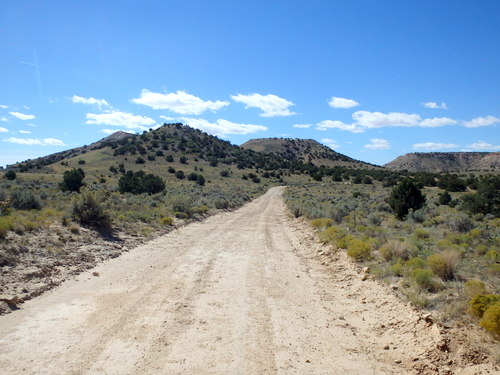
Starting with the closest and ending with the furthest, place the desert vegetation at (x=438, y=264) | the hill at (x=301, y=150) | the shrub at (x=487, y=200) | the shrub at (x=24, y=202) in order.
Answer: the desert vegetation at (x=438, y=264), the shrub at (x=24, y=202), the shrub at (x=487, y=200), the hill at (x=301, y=150)

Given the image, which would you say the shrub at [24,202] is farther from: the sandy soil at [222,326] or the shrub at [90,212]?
the sandy soil at [222,326]

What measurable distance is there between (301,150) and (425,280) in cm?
15928

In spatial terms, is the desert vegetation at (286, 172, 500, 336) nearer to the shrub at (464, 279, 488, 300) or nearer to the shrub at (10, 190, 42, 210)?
the shrub at (464, 279, 488, 300)

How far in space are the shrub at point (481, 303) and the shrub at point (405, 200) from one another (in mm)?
18872

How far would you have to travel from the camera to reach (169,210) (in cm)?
2425

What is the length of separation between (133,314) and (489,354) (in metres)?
6.07

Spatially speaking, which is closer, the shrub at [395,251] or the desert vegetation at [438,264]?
the desert vegetation at [438,264]

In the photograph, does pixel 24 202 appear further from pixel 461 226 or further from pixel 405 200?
pixel 405 200

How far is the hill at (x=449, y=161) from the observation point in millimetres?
143750

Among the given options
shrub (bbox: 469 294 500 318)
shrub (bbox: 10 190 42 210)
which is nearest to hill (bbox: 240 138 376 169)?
shrub (bbox: 10 190 42 210)

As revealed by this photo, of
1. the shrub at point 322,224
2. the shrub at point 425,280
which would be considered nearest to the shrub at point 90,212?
the shrub at point 322,224

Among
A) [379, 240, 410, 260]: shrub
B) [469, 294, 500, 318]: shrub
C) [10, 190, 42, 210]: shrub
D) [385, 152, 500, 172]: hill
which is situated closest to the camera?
[469, 294, 500, 318]: shrub

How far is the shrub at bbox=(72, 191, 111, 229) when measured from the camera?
1591 centimetres

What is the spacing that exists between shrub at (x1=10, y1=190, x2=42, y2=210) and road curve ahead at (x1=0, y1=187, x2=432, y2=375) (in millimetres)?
9830
